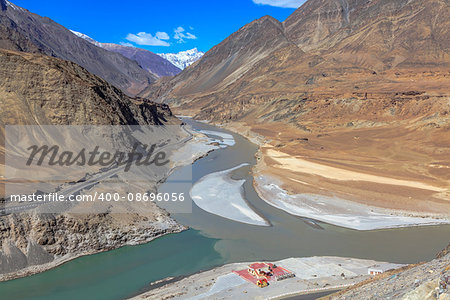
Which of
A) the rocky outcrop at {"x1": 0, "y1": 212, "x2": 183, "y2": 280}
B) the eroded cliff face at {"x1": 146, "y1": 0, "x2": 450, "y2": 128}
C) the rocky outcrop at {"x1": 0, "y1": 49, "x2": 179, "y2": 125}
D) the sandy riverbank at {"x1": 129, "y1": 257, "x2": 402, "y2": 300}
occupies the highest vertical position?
the eroded cliff face at {"x1": 146, "y1": 0, "x2": 450, "y2": 128}

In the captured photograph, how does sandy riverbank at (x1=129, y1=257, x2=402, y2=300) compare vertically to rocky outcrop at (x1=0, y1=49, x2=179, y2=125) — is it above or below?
below

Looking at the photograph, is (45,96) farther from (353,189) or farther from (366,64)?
(366,64)

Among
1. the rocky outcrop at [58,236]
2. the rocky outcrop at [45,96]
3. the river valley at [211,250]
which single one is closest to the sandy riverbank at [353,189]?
the river valley at [211,250]

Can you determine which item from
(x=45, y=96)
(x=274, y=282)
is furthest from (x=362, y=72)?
(x=274, y=282)

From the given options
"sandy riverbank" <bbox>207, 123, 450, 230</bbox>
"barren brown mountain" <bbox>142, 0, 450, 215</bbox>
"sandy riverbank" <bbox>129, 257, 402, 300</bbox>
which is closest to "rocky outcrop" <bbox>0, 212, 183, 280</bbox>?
"sandy riverbank" <bbox>129, 257, 402, 300</bbox>

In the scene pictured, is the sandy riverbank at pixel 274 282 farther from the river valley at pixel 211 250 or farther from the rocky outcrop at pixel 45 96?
the rocky outcrop at pixel 45 96

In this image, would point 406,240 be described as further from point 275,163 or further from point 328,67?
point 328,67

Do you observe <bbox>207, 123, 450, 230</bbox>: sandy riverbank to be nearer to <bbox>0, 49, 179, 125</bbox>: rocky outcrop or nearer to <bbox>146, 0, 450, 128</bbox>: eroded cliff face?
<bbox>0, 49, 179, 125</bbox>: rocky outcrop

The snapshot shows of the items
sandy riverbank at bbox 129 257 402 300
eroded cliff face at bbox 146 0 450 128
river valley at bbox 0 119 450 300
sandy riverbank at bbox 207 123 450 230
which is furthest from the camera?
eroded cliff face at bbox 146 0 450 128
